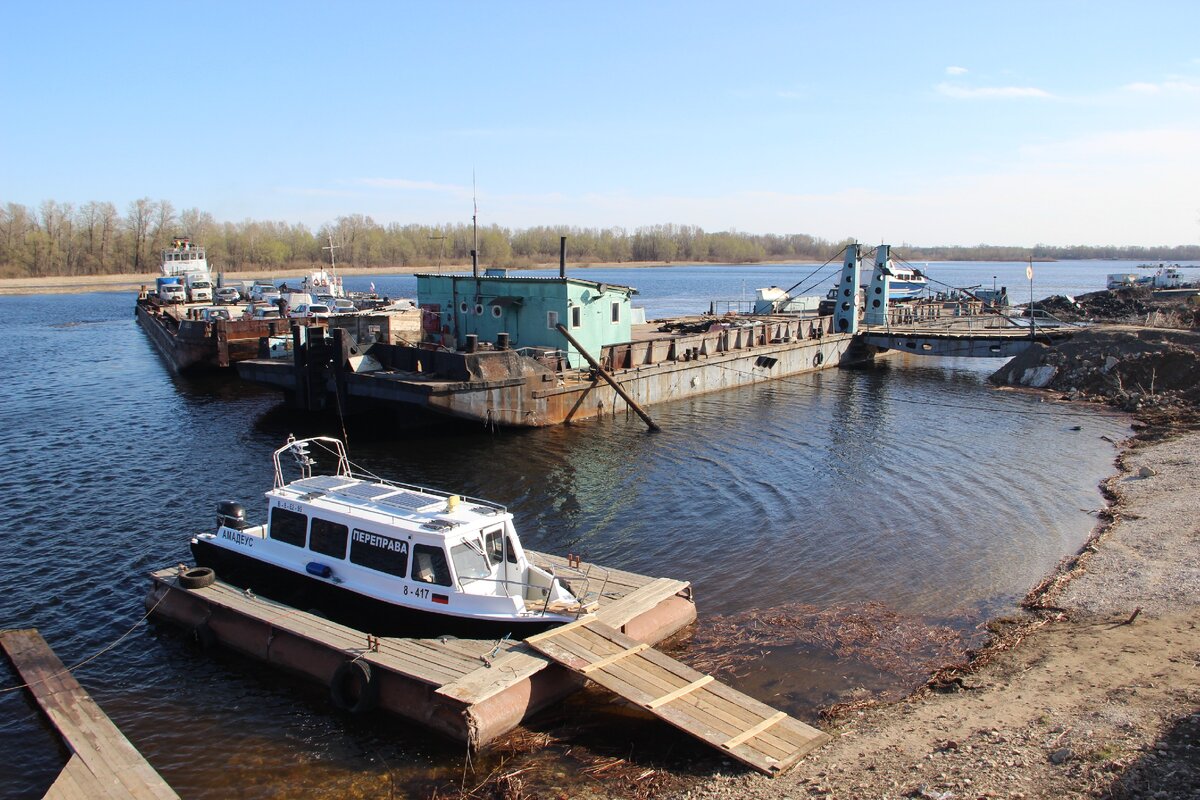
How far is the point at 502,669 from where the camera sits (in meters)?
11.4


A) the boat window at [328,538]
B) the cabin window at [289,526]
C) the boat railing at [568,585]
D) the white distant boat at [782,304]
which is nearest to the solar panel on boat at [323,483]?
the cabin window at [289,526]

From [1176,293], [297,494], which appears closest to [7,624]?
[297,494]

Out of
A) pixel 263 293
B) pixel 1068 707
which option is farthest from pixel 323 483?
pixel 263 293

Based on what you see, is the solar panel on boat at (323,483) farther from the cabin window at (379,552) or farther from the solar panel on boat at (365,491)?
the cabin window at (379,552)

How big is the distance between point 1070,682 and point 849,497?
10.9 metres

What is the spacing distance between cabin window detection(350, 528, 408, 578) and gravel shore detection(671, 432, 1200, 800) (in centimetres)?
564

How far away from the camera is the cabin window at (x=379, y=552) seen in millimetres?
12859

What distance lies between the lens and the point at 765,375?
137 ft

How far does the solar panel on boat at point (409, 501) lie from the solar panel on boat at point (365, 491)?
263mm

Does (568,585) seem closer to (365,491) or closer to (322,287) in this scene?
(365,491)

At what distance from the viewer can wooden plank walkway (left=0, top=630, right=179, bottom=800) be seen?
963cm

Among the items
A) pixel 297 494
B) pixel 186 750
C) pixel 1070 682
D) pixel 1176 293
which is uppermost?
pixel 1176 293

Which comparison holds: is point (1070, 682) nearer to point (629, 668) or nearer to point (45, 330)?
point (629, 668)

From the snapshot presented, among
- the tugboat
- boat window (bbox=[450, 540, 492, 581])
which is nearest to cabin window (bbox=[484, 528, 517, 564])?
the tugboat
